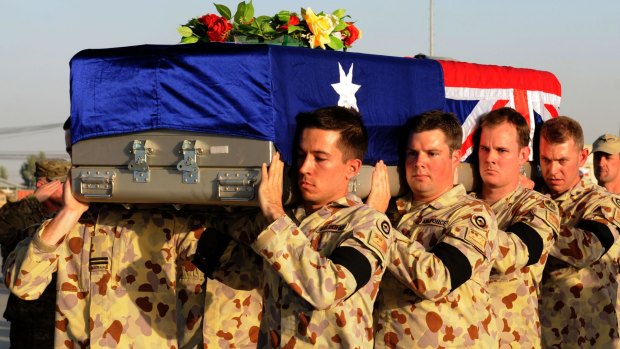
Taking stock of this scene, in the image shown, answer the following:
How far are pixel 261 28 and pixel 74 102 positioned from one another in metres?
1.19

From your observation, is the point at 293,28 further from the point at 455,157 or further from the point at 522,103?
the point at 522,103

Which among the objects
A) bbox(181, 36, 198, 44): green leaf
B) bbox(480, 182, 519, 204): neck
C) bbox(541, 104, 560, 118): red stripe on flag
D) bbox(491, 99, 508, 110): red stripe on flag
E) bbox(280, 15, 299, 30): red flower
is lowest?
bbox(480, 182, 519, 204): neck

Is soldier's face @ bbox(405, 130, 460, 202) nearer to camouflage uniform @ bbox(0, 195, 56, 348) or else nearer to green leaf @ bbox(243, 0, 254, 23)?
green leaf @ bbox(243, 0, 254, 23)

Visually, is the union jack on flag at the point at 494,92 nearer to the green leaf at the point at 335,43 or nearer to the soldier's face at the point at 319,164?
the green leaf at the point at 335,43

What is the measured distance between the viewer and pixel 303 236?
5.29m

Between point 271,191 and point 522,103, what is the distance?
115 inches

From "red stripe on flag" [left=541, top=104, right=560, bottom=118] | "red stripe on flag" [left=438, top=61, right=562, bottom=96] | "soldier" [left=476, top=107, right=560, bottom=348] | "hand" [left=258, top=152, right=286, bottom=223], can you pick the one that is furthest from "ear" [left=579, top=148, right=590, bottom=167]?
"hand" [left=258, top=152, right=286, bottom=223]

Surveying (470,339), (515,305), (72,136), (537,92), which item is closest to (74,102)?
(72,136)

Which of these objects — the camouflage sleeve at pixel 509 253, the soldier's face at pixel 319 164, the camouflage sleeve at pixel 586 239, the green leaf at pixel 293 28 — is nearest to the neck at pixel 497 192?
the camouflage sleeve at pixel 509 253

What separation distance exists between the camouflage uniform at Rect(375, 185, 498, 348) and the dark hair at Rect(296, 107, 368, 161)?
512 mm

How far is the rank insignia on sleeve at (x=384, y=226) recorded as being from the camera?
550cm

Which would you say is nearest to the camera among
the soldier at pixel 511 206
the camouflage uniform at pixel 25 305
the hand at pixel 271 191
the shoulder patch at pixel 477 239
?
the hand at pixel 271 191

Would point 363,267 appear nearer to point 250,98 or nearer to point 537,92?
point 250,98

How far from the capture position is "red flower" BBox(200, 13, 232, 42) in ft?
22.0
